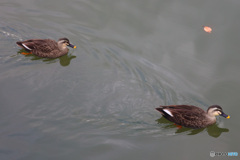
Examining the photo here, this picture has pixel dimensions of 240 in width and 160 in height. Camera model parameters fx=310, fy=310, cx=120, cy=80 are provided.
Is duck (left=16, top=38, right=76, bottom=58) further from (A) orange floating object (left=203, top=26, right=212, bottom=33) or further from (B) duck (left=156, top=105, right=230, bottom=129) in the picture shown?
(A) orange floating object (left=203, top=26, right=212, bottom=33)

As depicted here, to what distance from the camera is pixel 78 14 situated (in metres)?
10.8

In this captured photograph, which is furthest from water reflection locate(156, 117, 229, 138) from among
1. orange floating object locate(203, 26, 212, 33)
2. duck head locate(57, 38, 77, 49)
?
orange floating object locate(203, 26, 212, 33)

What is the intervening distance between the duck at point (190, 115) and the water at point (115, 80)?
22 cm

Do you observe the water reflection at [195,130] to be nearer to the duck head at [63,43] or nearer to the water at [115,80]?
the water at [115,80]

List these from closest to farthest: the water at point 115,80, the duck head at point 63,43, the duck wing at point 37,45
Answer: the water at point 115,80, the duck wing at point 37,45, the duck head at point 63,43

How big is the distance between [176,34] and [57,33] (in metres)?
3.84

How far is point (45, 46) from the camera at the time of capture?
898 cm

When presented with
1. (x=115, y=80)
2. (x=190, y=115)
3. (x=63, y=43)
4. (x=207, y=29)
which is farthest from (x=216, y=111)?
(x=63, y=43)

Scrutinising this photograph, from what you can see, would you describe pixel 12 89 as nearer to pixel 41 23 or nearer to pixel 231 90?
pixel 41 23

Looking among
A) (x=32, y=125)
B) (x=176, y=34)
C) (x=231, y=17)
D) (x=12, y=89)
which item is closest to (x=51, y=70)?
(x=12, y=89)

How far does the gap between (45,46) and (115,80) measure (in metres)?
2.33

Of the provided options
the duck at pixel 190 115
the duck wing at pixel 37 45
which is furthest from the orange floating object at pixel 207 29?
the duck wing at pixel 37 45

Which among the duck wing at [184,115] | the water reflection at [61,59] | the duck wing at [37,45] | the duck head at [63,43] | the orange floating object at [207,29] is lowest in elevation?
the duck wing at [184,115]

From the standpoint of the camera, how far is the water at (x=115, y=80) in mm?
6617
